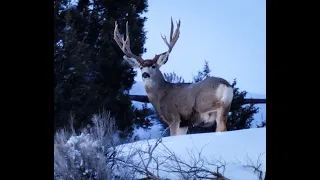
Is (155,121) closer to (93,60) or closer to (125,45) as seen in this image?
(93,60)

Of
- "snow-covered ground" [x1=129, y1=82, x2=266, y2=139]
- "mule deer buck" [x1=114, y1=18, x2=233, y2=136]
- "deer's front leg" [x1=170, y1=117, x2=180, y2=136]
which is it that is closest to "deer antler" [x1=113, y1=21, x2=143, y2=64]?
"mule deer buck" [x1=114, y1=18, x2=233, y2=136]

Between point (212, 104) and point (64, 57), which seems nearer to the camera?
point (212, 104)

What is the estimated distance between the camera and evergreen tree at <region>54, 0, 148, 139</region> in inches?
404

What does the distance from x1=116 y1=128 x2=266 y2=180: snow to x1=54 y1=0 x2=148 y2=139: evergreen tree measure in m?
3.79

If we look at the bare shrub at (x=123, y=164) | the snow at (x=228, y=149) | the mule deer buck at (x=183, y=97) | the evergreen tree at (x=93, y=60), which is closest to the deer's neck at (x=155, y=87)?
the mule deer buck at (x=183, y=97)

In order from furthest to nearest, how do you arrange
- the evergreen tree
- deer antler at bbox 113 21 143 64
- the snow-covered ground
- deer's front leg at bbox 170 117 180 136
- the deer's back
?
1. the snow-covered ground
2. the evergreen tree
3. deer antler at bbox 113 21 143 64
4. deer's front leg at bbox 170 117 180 136
5. the deer's back

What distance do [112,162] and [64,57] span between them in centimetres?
478

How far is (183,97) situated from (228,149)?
8.90ft

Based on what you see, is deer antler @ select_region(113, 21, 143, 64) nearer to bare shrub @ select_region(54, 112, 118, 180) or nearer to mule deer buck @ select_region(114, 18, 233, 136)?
mule deer buck @ select_region(114, 18, 233, 136)

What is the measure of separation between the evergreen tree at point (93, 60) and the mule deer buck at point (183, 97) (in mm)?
1518

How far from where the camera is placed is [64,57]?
10.2 meters
